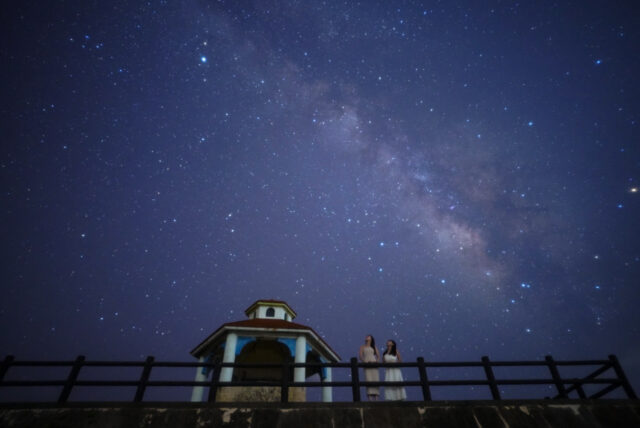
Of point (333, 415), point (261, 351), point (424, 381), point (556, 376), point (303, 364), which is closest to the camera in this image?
point (333, 415)

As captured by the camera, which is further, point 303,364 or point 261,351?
point 261,351

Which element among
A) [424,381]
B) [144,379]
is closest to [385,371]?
[424,381]

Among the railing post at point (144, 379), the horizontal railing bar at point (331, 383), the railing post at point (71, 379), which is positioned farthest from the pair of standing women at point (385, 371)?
the railing post at point (71, 379)

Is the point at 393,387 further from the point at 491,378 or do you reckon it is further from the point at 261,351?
the point at 261,351

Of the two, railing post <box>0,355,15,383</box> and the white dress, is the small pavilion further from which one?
railing post <box>0,355,15,383</box>

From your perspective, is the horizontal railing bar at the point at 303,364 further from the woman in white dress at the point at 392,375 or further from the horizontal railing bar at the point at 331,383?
the woman in white dress at the point at 392,375

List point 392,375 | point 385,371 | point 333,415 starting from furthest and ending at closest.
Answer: point 385,371, point 392,375, point 333,415

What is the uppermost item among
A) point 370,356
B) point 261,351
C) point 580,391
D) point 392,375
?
point 261,351

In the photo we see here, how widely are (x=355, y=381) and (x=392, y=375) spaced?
5.65 feet

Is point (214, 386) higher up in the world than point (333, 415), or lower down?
higher up

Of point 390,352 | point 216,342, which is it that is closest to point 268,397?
point 216,342

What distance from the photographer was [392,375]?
25.0ft

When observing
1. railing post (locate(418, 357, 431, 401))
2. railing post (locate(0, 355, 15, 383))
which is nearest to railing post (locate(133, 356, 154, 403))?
railing post (locate(0, 355, 15, 383))

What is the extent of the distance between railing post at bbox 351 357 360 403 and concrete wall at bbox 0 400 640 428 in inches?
11.2
